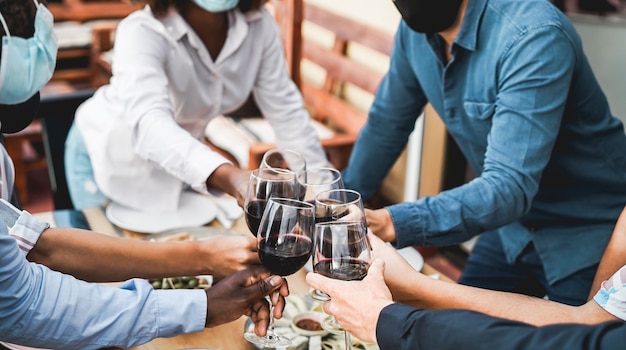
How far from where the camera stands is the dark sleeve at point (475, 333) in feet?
3.42

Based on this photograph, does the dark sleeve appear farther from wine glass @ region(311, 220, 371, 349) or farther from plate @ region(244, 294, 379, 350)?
plate @ region(244, 294, 379, 350)

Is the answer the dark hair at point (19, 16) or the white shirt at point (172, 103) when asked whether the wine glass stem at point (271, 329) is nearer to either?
the white shirt at point (172, 103)

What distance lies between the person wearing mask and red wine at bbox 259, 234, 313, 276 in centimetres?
7

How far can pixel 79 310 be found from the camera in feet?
4.32

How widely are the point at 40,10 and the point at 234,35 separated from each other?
0.82 meters

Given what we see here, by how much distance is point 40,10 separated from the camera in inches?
61.9

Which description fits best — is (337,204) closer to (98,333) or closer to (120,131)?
(98,333)

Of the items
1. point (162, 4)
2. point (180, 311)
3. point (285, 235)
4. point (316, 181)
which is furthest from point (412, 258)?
point (162, 4)

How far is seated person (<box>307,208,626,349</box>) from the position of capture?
3.51 ft

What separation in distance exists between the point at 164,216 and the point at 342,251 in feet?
2.97

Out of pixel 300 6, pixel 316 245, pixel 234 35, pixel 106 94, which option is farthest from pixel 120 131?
pixel 300 6

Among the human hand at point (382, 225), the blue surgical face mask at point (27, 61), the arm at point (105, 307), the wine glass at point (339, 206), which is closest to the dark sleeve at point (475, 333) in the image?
the wine glass at point (339, 206)

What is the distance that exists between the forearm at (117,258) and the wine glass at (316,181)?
0.89 feet

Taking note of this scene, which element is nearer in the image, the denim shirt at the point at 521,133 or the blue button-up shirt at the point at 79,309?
the blue button-up shirt at the point at 79,309
